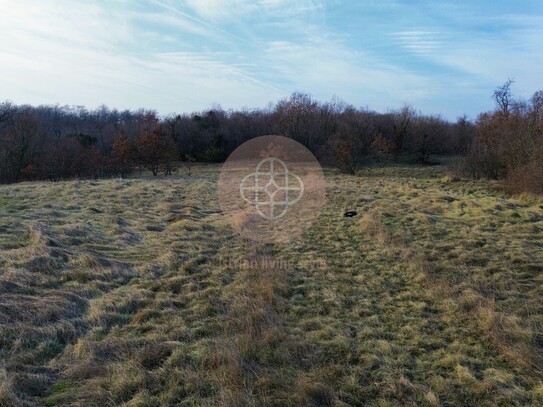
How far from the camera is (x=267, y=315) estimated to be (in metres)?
5.07

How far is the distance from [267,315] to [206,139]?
130 feet

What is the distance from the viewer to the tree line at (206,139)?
87.0 ft

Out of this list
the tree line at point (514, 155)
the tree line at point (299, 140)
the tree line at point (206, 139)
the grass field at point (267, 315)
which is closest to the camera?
the grass field at point (267, 315)

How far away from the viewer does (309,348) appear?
14.2 ft

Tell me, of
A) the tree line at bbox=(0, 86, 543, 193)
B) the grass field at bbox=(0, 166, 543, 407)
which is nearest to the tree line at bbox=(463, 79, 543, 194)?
the tree line at bbox=(0, 86, 543, 193)

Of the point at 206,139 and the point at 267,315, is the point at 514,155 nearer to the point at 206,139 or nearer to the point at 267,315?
the point at 267,315

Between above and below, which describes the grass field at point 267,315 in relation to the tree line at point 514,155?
below

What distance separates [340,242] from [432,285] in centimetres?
333

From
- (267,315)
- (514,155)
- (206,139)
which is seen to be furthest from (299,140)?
(267,315)

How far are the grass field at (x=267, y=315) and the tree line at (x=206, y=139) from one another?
1791 centimetres

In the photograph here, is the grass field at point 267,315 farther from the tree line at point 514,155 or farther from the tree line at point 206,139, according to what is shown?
the tree line at point 206,139

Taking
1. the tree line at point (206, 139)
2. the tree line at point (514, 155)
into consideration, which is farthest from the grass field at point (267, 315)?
the tree line at point (206, 139)

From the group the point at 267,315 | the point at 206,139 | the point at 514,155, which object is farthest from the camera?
the point at 206,139

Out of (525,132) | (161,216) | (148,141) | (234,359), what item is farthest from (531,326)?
(148,141)
